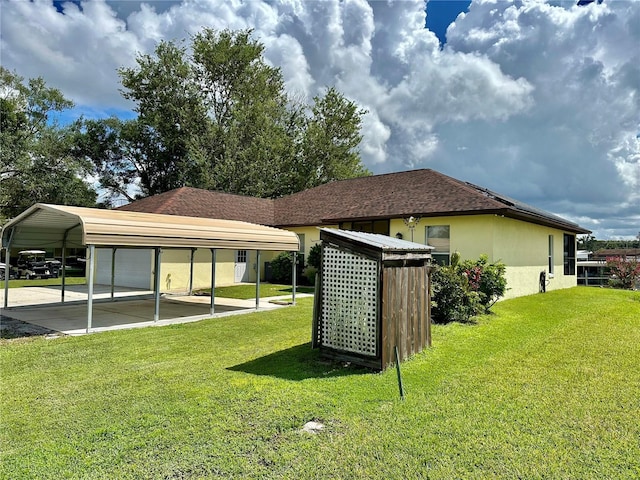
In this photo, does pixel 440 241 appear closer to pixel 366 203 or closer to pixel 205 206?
pixel 366 203

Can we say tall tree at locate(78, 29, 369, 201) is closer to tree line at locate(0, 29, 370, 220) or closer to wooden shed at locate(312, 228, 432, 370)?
tree line at locate(0, 29, 370, 220)

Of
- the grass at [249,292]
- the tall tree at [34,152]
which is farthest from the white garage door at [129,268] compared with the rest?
the tall tree at [34,152]

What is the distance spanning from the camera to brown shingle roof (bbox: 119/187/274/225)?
61.1ft

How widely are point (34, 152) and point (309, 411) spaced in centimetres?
3140

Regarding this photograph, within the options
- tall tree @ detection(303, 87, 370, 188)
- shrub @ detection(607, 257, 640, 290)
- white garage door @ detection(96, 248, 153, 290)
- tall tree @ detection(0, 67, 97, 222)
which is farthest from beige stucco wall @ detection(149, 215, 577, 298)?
tall tree @ detection(0, 67, 97, 222)

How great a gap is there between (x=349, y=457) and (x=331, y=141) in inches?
1324

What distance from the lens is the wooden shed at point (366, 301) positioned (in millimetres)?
5227

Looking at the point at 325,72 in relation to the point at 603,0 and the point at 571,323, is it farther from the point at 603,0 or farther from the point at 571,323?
the point at 571,323

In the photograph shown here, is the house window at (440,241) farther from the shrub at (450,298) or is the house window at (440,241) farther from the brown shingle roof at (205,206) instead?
the brown shingle roof at (205,206)

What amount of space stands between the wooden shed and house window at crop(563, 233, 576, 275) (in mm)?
16879

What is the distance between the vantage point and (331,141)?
34.9m

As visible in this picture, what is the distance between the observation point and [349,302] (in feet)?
18.0

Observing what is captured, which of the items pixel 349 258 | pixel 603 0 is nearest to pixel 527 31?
pixel 603 0

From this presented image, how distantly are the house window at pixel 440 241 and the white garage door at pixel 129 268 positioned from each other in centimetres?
1160
